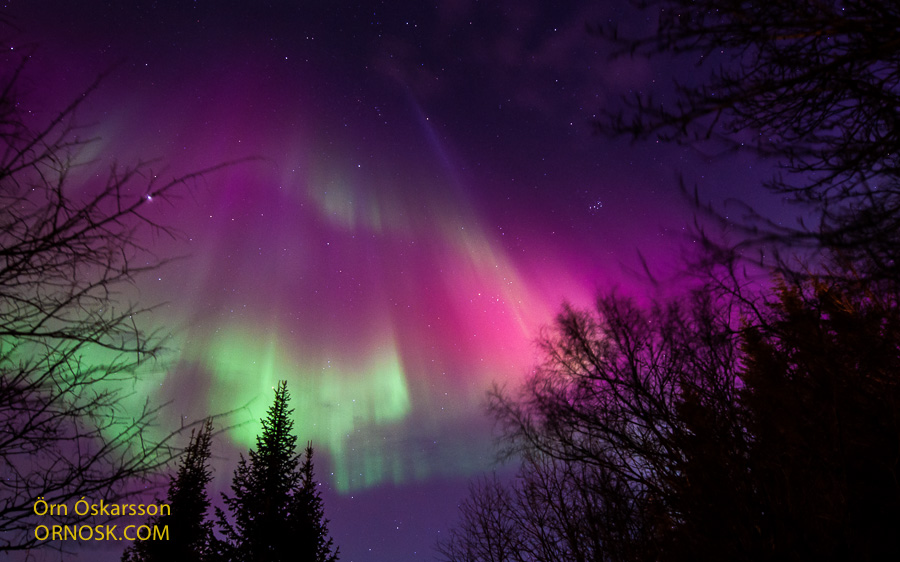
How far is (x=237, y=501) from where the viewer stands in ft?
58.0

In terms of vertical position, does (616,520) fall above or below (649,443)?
below

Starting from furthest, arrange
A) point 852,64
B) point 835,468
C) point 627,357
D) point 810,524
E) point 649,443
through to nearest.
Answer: point 627,357, point 649,443, point 835,468, point 810,524, point 852,64

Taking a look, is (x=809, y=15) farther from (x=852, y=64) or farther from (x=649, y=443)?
(x=649, y=443)

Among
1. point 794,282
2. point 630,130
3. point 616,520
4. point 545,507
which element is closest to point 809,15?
point 630,130

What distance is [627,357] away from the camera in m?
9.34

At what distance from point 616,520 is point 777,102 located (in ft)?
24.4

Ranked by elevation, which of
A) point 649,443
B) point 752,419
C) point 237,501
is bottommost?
point 752,419

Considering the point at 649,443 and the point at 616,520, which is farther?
the point at 649,443

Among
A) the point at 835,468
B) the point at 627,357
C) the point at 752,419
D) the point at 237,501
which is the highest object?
the point at 237,501

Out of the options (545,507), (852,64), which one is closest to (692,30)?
(852,64)

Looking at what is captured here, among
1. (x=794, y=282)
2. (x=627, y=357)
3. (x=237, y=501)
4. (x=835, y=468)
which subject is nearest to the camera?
(x=794, y=282)

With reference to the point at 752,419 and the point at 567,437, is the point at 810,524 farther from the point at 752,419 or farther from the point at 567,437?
the point at 567,437

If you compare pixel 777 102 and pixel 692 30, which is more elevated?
pixel 692 30

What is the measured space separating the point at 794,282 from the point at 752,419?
10.9ft
